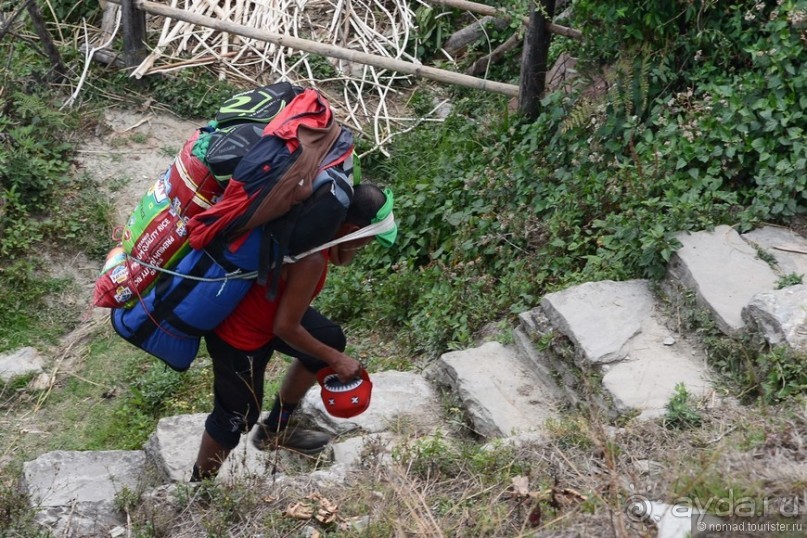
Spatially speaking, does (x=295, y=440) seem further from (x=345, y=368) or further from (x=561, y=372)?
(x=561, y=372)

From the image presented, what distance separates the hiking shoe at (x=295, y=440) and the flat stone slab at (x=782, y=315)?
2006 millimetres

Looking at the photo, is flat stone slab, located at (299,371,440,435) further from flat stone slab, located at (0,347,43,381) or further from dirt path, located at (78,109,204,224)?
dirt path, located at (78,109,204,224)

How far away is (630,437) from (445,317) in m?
1.92

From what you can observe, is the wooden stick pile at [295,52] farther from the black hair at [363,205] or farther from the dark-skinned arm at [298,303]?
the dark-skinned arm at [298,303]

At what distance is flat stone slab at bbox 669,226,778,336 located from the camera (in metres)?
4.15

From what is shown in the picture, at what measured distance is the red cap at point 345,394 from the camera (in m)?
3.98

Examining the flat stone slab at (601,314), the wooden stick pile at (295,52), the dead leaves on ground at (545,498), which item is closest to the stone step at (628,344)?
the flat stone slab at (601,314)

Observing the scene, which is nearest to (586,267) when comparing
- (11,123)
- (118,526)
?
(118,526)

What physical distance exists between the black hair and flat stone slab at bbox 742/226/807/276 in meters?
1.97

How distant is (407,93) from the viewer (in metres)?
Answer: 7.88

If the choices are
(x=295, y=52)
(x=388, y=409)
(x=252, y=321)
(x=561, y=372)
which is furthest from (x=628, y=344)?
(x=295, y=52)

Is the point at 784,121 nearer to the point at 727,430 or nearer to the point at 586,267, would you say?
the point at 586,267

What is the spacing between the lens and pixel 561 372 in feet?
14.8

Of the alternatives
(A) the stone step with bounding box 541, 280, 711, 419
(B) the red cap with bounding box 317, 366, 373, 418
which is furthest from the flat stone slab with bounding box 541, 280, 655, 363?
(B) the red cap with bounding box 317, 366, 373, 418
